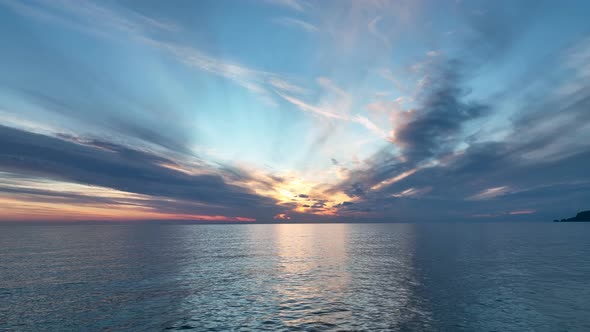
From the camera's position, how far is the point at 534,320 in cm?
3131

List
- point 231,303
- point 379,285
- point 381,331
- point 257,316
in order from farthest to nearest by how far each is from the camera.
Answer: point 379,285
point 231,303
point 257,316
point 381,331

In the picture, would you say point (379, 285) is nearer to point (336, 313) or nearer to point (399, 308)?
point (399, 308)

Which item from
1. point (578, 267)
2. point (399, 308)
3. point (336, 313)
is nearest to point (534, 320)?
point (399, 308)

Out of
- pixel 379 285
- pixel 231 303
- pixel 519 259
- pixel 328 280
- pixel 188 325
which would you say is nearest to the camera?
pixel 188 325

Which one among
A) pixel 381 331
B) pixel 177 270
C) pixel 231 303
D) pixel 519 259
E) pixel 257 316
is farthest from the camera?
pixel 519 259

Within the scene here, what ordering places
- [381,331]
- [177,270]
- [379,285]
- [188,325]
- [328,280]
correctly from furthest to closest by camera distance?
[177,270] → [328,280] → [379,285] → [188,325] → [381,331]

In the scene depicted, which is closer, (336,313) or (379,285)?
(336,313)

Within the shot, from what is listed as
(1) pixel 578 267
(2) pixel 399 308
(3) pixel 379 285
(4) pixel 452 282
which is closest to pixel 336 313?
(2) pixel 399 308

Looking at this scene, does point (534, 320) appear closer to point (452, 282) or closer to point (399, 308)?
point (399, 308)

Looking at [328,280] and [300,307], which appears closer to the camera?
[300,307]

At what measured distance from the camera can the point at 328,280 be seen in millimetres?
51938

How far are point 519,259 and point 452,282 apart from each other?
38212mm

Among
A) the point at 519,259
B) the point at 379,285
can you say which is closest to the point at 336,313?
the point at 379,285

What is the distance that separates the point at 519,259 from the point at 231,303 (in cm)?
7129
